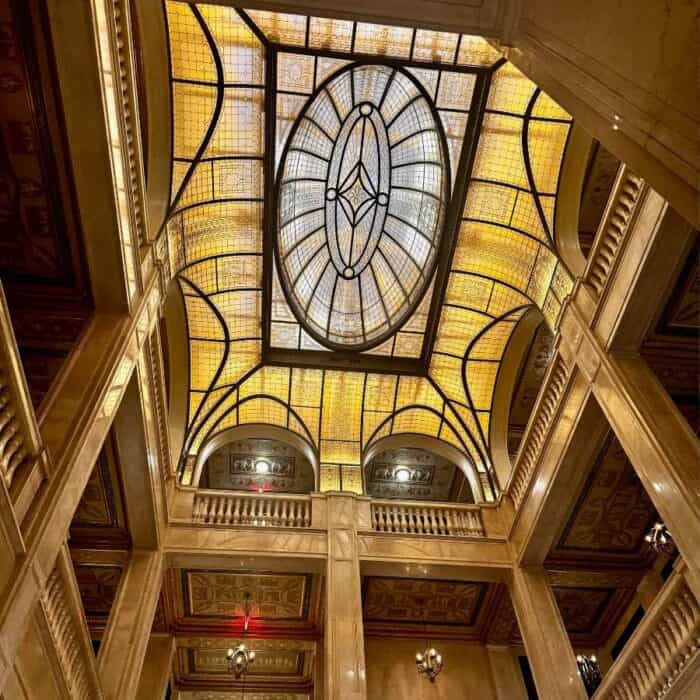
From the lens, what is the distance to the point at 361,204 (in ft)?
37.1

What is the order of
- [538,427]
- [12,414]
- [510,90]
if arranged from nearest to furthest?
[12,414], [510,90], [538,427]

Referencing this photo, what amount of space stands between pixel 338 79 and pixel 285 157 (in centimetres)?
157

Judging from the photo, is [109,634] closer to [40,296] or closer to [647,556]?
[40,296]

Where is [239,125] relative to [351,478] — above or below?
above

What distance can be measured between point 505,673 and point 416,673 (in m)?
1.81

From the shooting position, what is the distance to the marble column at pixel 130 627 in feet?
25.0

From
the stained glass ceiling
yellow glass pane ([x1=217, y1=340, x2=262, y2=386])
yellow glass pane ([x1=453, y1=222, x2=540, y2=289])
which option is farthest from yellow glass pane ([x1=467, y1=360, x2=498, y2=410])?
yellow glass pane ([x1=217, y1=340, x2=262, y2=386])

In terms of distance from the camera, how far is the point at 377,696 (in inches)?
423

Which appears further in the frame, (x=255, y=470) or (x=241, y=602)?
(x=255, y=470)

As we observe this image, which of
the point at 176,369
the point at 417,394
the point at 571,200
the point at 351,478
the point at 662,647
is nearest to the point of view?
the point at 662,647

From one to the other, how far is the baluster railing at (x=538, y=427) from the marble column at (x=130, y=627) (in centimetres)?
645

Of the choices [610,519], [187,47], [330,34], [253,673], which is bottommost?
[253,673]

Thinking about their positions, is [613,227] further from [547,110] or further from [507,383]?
[507,383]

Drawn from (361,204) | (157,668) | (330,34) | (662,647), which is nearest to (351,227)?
(361,204)
